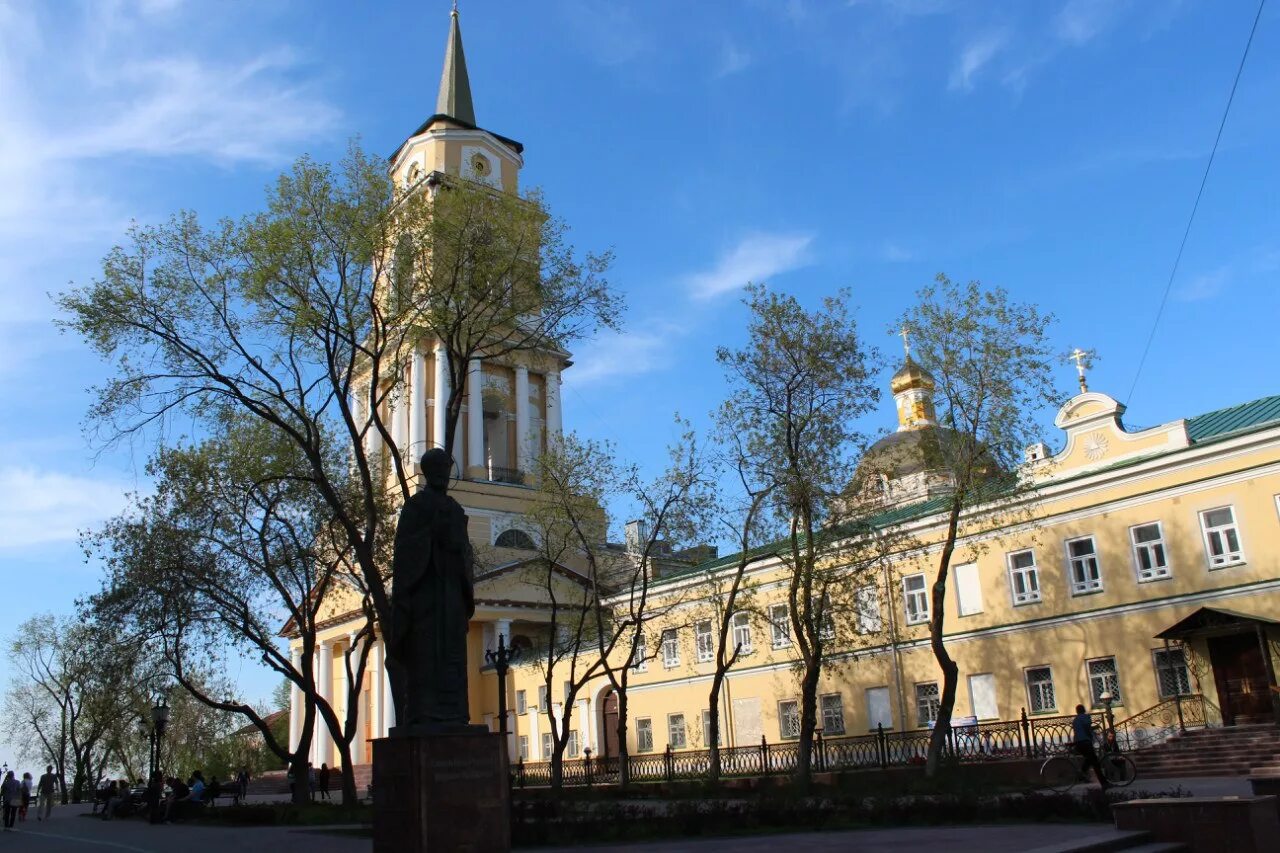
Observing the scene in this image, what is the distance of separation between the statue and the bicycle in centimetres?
1220

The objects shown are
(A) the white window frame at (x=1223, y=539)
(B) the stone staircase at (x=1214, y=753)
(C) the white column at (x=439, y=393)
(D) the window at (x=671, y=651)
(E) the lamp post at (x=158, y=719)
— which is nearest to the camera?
(B) the stone staircase at (x=1214, y=753)

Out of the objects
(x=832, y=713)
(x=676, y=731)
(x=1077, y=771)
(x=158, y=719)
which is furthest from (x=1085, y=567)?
(x=158, y=719)

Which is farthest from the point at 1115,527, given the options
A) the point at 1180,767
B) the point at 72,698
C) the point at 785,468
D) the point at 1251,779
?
the point at 72,698

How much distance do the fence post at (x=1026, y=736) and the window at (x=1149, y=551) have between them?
475cm

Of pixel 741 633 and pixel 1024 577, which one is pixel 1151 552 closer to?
pixel 1024 577

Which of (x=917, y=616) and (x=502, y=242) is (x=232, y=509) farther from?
(x=917, y=616)

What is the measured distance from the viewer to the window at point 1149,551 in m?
25.9

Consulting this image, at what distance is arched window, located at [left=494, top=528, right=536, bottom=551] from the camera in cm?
5119

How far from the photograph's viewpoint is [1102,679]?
2659cm

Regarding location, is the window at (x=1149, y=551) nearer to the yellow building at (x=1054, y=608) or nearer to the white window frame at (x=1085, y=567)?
the yellow building at (x=1054, y=608)

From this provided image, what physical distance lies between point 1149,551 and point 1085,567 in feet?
5.88

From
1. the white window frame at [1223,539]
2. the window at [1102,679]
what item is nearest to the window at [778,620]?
the window at [1102,679]

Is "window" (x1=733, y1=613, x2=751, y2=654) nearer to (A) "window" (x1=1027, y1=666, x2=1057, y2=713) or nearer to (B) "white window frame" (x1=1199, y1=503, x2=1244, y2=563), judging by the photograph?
(A) "window" (x1=1027, y1=666, x2=1057, y2=713)

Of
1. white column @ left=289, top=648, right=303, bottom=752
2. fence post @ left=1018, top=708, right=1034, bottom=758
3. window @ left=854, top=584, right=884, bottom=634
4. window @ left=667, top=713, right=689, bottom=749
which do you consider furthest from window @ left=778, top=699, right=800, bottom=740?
white column @ left=289, top=648, right=303, bottom=752
